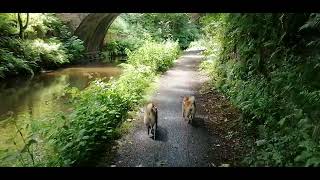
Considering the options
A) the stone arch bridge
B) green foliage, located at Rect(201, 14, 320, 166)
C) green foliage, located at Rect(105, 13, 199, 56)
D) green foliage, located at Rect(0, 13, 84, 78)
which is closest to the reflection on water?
green foliage, located at Rect(0, 13, 84, 78)

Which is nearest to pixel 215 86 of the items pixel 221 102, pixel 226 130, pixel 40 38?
pixel 221 102

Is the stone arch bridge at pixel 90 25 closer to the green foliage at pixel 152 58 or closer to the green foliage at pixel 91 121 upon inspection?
the green foliage at pixel 152 58

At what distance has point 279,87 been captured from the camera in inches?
303

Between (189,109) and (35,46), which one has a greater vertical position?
(189,109)

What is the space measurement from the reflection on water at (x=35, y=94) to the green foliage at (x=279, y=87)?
500 centimetres

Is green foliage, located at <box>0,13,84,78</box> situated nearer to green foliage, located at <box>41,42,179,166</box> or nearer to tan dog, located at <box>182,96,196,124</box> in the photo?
green foliage, located at <box>41,42,179,166</box>

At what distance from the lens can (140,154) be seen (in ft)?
23.0

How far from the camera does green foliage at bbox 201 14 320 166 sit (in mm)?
5852

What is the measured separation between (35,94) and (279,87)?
10.0 meters

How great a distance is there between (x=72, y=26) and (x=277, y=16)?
22512 millimetres

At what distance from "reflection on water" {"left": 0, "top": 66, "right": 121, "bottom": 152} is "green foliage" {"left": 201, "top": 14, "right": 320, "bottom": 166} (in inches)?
197

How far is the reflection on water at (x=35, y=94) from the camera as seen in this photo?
459 inches

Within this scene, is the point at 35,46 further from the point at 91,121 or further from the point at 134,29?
the point at 91,121

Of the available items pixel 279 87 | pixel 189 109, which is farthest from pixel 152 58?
pixel 279 87
